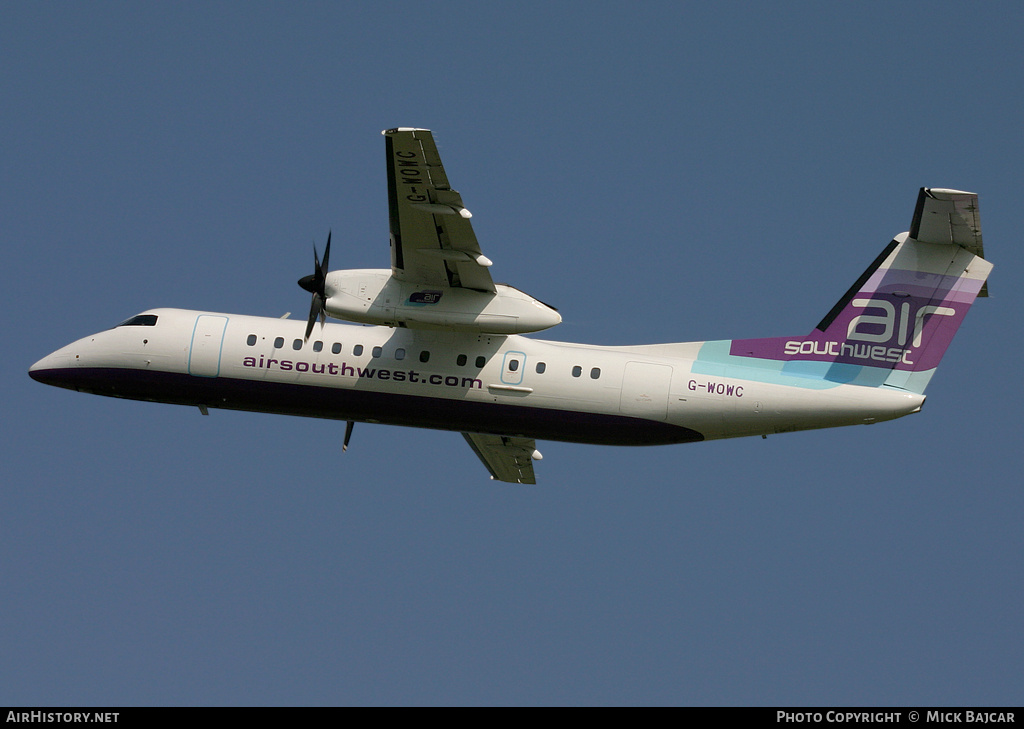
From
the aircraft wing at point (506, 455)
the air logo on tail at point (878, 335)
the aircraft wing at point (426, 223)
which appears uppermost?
the aircraft wing at point (426, 223)

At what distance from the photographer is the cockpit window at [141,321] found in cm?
2544

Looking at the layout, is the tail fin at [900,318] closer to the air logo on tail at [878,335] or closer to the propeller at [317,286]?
the air logo on tail at [878,335]

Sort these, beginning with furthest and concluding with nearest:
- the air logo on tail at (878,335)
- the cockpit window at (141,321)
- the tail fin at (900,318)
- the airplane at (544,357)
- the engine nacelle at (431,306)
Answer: the cockpit window at (141,321) → the engine nacelle at (431,306) → the air logo on tail at (878,335) → the tail fin at (900,318) → the airplane at (544,357)

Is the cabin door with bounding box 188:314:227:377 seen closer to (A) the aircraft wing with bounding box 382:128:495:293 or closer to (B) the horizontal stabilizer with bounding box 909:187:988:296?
(A) the aircraft wing with bounding box 382:128:495:293

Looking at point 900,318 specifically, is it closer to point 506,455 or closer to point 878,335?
point 878,335

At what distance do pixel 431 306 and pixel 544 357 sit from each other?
250cm

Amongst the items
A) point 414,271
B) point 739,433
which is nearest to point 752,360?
point 739,433

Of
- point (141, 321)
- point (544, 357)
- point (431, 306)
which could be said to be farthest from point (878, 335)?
point (141, 321)

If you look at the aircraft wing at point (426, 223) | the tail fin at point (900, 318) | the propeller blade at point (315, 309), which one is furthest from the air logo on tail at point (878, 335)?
the propeller blade at point (315, 309)

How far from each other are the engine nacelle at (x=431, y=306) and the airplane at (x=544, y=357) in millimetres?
26

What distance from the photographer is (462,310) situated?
75.5 feet

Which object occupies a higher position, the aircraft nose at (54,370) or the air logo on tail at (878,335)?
the air logo on tail at (878,335)

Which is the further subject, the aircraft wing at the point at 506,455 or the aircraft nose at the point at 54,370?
the aircraft wing at the point at 506,455

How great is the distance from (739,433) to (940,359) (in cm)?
411
